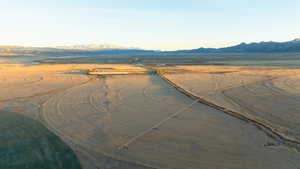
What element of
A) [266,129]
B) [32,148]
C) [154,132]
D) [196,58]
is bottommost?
[32,148]

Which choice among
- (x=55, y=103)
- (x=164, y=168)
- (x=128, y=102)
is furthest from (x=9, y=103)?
(x=164, y=168)

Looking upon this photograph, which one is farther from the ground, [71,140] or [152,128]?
[152,128]

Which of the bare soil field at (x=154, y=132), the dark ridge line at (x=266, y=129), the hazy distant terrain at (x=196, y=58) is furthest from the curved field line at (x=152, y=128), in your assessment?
the hazy distant terrain at (x=196, y=58)

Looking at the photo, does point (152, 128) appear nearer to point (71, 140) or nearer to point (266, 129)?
point (71, 140)

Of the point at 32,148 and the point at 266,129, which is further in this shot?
the point at 266,129

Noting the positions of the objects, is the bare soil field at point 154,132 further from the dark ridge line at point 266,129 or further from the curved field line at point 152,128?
the dark ridge line at point 266,129

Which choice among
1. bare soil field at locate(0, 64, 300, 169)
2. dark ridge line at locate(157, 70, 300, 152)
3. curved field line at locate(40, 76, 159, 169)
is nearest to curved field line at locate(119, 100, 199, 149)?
bare soil field at locate(0, 64, 300, 169)

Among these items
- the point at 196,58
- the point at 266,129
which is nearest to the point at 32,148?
the point at 266,129

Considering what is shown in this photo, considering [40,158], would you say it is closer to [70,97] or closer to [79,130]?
[79,130]
